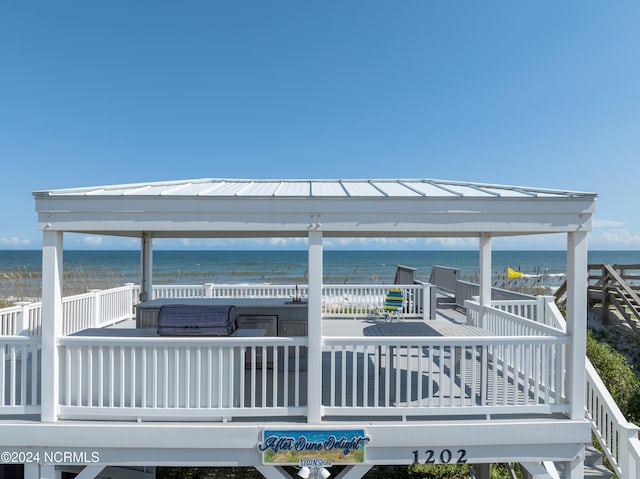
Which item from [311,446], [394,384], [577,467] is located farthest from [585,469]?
[311,446]

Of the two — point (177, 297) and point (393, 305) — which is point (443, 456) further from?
point (177, 297)

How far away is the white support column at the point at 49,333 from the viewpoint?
12.4 feet

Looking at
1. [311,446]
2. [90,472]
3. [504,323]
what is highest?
[504,323]

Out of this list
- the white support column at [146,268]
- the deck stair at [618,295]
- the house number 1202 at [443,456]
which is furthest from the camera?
the deck stair at [618,295]

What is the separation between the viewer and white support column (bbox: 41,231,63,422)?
12.4 ft

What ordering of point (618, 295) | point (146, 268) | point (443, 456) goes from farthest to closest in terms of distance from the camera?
point (618, 295), point (146, 268), point (443, 456)

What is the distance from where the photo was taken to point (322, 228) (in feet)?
12.7

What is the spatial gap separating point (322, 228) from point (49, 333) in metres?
3.04

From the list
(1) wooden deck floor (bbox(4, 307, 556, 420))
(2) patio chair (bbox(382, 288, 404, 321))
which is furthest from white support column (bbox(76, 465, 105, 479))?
(2) patio chair (bbox(382, 288, 404, 321))

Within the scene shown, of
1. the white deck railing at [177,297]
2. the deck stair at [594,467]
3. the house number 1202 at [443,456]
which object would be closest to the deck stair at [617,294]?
the white deck railing at [177,297]

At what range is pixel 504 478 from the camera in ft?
21.4

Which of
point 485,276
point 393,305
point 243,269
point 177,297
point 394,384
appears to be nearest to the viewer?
point 394,384

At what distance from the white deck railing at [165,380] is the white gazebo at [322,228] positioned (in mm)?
127

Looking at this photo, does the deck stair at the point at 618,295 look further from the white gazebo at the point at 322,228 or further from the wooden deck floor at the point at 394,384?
the white gazebo at the point at 322,228
